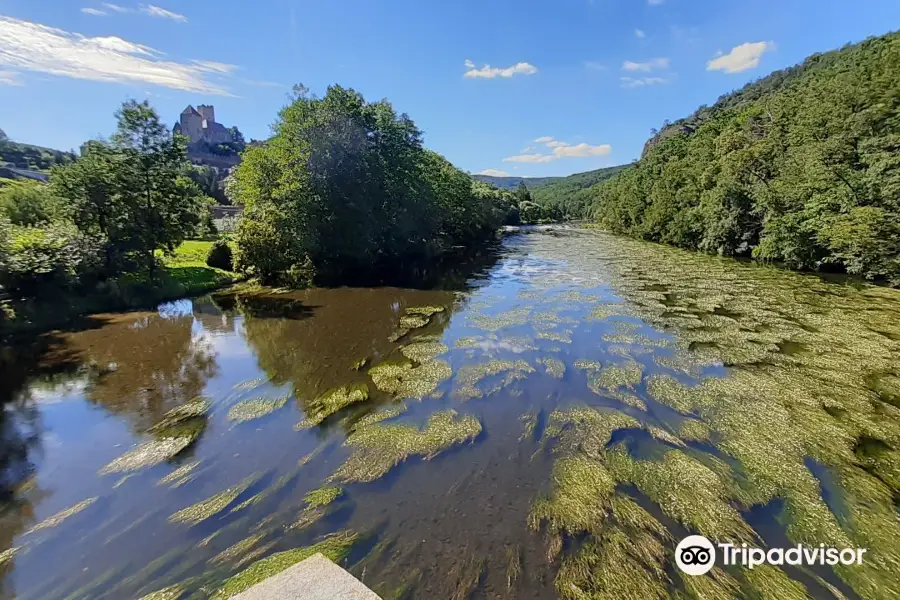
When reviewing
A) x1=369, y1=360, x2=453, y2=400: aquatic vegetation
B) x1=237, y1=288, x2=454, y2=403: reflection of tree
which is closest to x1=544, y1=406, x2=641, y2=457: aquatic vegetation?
x1=369, y1=360, x2=453, y2=400: aquatic vegetation

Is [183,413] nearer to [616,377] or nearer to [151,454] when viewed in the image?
[151,454]

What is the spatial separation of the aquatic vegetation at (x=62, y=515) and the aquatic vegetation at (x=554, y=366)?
10948 mm

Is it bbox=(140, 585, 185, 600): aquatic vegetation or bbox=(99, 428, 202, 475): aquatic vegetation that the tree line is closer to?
bbox=(99, 428, 202, 475): aquatic vegetation

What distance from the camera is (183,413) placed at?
34.6ft

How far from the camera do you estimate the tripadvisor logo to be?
5.87 meters

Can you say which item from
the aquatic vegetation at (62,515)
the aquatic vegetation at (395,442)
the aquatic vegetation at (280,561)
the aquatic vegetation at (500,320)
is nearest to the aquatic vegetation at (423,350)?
the aquatic vegetation at (500,320)

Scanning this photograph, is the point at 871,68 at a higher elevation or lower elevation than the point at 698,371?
higher

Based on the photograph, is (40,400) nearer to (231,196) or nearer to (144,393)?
(144,393)

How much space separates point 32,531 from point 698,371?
1557 cm

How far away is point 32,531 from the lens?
671 centimetres

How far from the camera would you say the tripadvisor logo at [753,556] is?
5.87 meters

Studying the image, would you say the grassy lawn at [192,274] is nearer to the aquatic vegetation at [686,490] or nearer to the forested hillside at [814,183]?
the aquatic vegetation at [686,490]

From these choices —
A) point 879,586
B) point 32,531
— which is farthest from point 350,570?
point 879,586

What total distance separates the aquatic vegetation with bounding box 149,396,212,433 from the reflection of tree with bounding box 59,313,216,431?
24 centimetres
